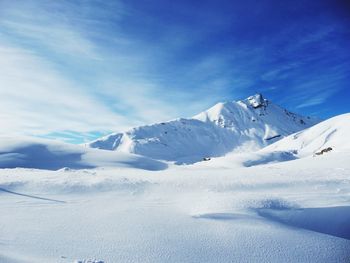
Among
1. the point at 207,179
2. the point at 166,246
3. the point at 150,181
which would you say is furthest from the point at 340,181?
the point at 166,246

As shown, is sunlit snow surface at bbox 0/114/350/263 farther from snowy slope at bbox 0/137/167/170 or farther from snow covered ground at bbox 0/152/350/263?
snowy slope at bbox 0/137/167/170

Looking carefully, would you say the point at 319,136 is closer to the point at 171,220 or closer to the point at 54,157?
the point at 54,157

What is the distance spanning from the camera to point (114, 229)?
6.16m

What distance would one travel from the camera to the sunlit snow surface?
530 centimetres

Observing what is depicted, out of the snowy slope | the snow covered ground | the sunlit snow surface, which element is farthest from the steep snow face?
the snow covered ground

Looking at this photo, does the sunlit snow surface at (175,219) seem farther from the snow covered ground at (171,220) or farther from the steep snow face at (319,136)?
the steep snow face at (319,136)

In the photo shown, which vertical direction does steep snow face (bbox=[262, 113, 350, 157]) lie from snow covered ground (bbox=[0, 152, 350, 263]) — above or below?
above

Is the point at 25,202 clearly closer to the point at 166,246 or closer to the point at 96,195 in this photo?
the point at 96,195

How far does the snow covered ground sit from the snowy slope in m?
19.7

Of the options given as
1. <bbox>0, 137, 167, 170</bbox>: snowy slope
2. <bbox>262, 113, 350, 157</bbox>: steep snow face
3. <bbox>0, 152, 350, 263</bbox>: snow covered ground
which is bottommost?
<bbox>0, 152, 350, 263</bbox>: snow covered ground

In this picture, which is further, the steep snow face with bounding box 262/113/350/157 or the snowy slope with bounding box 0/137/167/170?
the steep snow face with bounding box 262/113/350/157

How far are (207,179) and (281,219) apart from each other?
4.37 metres

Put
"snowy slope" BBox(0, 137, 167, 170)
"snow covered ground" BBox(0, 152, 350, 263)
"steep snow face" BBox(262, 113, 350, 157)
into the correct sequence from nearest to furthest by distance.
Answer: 1. "snow covered ground" BBox(0, 152, 350, 263)
2. "snowy slope" BBox(0, 137, 167, 170)
3. "steep snow face" BBox(262, 113, 350, 157)

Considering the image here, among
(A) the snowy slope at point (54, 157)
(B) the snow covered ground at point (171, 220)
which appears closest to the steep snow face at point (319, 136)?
(A) the snowy slope at point (54, 157)
